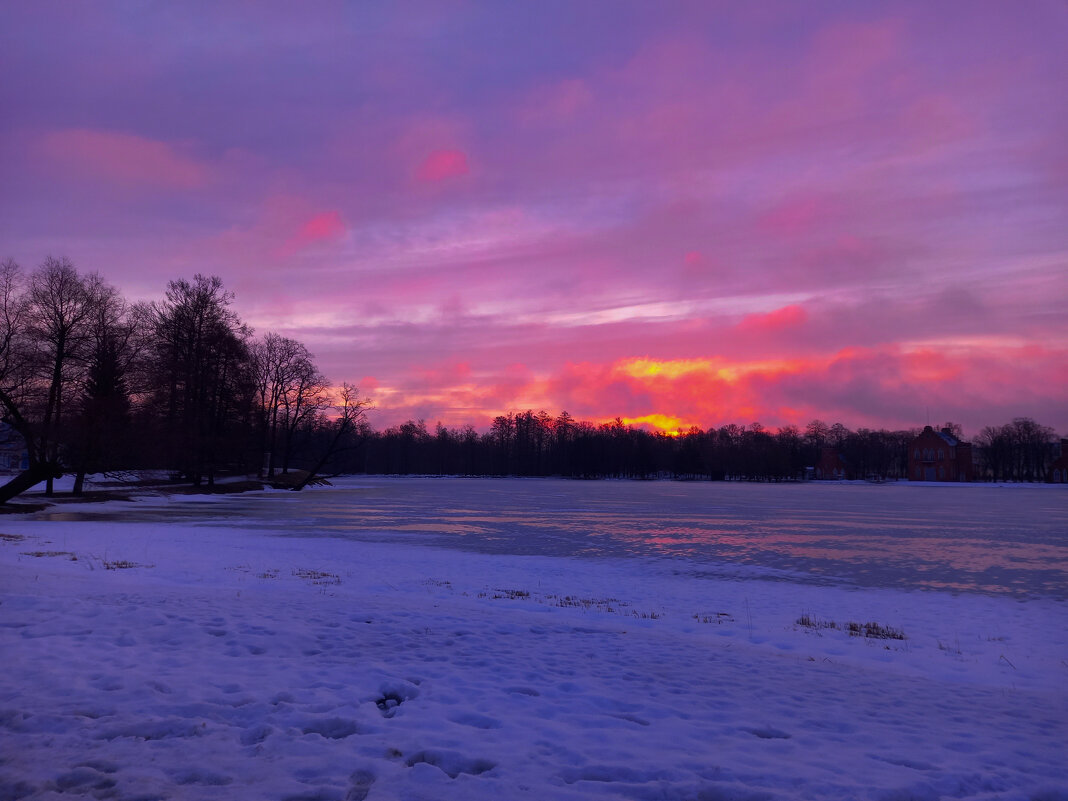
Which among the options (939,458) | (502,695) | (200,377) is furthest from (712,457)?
(502,695)

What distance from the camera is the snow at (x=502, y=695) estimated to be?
499 centimetres

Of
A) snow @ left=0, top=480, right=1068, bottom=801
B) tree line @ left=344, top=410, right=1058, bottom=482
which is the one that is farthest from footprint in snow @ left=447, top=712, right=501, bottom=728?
tree line @ left=344, top=410, right=1058, bottom=482

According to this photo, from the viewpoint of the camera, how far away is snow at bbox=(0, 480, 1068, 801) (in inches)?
196

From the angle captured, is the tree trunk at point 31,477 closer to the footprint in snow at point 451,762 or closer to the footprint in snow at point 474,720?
the footprint in snow at point 474,720

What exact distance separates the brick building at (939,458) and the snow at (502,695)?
13577 centimetres

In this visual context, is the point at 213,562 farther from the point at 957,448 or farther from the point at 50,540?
the point at 957,448

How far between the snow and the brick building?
13577 cm

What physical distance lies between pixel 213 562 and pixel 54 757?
12.4 metres

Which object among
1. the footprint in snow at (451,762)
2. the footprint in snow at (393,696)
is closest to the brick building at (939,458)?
the footprint in snow at (393,696)

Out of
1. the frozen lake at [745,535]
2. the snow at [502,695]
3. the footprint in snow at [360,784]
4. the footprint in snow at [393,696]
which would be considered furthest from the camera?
the frozen lake at [745,535]

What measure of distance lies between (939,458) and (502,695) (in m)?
147

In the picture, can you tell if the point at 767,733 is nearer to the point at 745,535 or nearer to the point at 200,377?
the point at 745,535

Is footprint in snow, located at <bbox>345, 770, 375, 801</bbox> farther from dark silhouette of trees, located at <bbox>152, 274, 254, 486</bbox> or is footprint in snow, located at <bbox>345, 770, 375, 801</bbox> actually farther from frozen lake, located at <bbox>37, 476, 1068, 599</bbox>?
dark silhouette of trees, located at <bbox>152, 274, 254, 486</bbox>

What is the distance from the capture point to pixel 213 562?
16.6m
